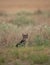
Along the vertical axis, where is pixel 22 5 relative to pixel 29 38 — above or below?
above

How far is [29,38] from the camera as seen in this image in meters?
4.24

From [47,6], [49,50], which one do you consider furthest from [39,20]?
[49,50]

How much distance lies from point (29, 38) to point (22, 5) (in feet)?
1.95

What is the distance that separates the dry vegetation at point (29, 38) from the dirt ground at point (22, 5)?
0.29 feet

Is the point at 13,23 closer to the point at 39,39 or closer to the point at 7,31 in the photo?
the point at 7,31

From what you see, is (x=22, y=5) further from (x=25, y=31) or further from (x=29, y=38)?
(x=29, y=38)

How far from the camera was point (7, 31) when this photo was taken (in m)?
4.32

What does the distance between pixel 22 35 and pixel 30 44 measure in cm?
21

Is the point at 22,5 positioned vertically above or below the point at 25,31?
above

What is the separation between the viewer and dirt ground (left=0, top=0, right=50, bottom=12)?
449cm

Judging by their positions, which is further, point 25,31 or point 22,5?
point 22,5

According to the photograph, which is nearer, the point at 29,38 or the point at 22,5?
the point at 29,38

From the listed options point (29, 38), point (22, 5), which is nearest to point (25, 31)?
point (29, 38)

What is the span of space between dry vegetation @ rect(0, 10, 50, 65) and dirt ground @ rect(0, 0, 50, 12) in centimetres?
9
